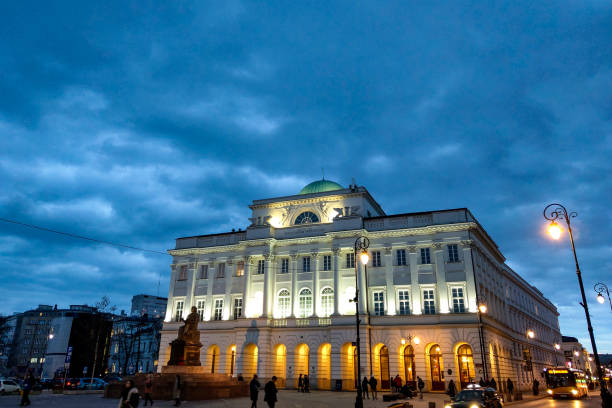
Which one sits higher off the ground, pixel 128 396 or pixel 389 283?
pixel 389 283

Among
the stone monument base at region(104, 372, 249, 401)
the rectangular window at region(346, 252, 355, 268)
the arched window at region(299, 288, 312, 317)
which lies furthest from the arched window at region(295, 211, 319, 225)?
the stone monument base at region(104, 372, 249, 401)

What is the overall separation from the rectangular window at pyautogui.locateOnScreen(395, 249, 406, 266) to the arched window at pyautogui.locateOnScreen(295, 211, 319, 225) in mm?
11001

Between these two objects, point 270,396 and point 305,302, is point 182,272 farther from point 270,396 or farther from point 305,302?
point 270,396

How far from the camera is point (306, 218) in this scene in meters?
54.5

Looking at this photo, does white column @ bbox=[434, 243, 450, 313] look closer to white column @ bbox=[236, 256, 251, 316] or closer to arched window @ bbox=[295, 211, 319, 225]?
arched window @ bbox=[295, 211, 319, 225]

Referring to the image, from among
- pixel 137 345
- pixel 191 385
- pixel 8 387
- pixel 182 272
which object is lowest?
pixel 8 387

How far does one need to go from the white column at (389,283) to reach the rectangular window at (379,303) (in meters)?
0.52

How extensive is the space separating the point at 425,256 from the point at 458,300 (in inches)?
217

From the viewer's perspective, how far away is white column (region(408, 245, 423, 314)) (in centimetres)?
4456

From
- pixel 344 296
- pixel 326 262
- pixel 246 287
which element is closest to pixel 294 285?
Answer: pixel 326 262

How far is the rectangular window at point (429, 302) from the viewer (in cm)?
4422

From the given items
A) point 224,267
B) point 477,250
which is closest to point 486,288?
point 477,250

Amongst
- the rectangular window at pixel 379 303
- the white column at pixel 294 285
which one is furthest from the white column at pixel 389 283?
the white column at pixel 294 285

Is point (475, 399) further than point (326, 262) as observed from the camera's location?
No
